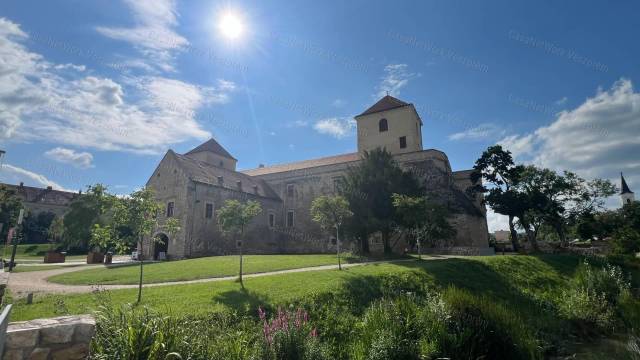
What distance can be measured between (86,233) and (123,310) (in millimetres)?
41813

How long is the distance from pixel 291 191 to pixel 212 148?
1522 centimetres

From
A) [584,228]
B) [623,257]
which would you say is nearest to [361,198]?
[623,257]

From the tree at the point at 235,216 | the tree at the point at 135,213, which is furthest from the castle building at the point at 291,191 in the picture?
the tree at the point at 135,213

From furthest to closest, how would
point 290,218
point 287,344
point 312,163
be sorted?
point 312,163
point 290,218
point 287,344

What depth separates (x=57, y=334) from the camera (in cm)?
492

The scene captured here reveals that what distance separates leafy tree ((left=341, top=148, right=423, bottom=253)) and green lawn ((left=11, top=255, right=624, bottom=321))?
7.76 meters

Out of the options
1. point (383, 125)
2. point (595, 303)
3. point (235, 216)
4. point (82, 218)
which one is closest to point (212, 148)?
point (82, 218)

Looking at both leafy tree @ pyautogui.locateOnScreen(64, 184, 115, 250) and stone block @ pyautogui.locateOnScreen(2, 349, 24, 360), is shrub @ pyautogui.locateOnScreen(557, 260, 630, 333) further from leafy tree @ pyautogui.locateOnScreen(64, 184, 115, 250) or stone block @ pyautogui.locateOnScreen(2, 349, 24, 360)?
leafy tree @ pyautogui.locateOnScreen(64, 184, 115, 250)

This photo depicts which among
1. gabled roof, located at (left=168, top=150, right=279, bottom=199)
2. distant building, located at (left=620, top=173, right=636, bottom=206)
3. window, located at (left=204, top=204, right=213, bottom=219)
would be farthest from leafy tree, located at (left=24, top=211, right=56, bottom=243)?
distant building, located at (left=620, top=173, right=636, bottom=206)

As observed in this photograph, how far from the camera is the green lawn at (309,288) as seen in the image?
920 centimetres

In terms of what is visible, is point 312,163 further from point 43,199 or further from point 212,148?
point 43,199

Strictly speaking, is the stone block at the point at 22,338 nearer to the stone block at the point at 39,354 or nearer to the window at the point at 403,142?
the stone block at the point at 39,354

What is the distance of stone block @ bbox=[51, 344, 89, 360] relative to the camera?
4880 millimetres

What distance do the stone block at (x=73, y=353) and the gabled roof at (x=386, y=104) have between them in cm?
3819
